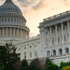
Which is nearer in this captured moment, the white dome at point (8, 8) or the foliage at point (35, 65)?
the foliage at point (35, 65)

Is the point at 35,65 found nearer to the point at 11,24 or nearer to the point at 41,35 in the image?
the point at 41,35

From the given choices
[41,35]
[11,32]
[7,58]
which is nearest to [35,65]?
[7,58]

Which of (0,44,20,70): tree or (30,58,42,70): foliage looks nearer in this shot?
(30,58,42,70): foliage

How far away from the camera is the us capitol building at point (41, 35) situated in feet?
265

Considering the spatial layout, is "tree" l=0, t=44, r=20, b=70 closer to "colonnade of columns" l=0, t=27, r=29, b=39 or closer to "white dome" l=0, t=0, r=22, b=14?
"colonnade of columns" l=0, t=27, r=29, b=39

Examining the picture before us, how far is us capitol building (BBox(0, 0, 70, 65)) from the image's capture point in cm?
8075

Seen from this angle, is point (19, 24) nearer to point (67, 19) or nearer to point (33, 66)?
point (67, 19)

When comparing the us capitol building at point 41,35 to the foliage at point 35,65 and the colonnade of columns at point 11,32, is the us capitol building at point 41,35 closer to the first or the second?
the colonnade of columns at point 11,32

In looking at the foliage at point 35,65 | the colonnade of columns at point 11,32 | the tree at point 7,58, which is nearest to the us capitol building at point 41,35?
the colonnade of columns at point 11,32

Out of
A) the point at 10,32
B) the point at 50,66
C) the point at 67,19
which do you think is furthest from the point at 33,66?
the point at 10,32

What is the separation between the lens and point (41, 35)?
9325cm

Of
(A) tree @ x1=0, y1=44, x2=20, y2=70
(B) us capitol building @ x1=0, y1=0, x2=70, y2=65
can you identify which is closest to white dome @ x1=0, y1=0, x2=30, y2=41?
(B) us capitol building @ x1=0, y1=0, x2=70, y2=65

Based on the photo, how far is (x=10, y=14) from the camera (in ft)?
479

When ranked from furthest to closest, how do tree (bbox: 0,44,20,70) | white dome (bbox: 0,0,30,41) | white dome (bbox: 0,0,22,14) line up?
white dome (bbox: 0,0,22,14), white dome (bbox: 0,0,30,41), tree (bbox: 0,44,20,70)
